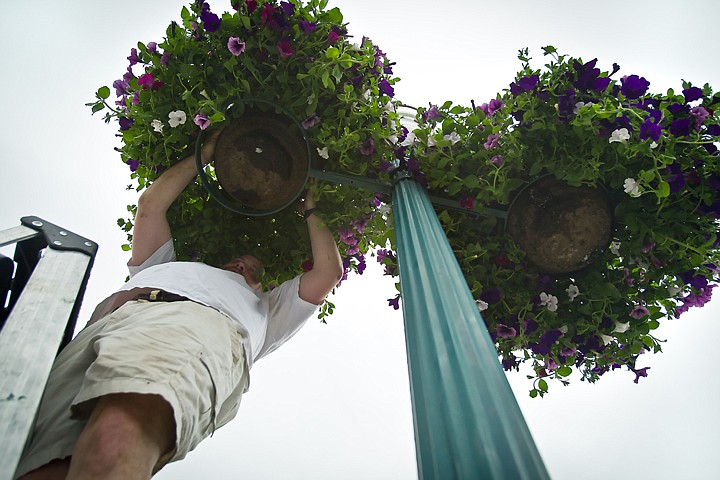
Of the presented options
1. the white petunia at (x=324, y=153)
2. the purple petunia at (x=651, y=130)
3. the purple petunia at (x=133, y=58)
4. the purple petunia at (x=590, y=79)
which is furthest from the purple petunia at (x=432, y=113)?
the purple petunia at (x=133, y=58)

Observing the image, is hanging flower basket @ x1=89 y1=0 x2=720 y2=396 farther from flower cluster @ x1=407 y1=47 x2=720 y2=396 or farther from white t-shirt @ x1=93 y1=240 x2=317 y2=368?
white t-shirt @ x1=93 y1=240 x2=317 y2=368

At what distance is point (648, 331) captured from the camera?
245cm

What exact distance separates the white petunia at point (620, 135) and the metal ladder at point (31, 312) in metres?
2.15

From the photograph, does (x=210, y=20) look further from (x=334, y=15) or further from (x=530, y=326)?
(x=530, y=326)

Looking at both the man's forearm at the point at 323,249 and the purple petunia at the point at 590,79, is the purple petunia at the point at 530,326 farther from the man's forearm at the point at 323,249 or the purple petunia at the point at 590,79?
the purple petunia at the point at 590,79

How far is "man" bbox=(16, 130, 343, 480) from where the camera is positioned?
133 centimetres

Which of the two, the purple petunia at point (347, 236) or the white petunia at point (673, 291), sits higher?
the purple petunia at point (347, 236)

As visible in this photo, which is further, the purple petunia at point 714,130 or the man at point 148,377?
the purple petunia at point 714,130

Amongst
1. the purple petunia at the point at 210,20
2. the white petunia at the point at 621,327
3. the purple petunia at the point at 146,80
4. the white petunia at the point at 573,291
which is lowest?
the white petunia at the point at 621,327

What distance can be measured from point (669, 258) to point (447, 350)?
5.58ft

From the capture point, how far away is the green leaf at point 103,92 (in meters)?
2.40

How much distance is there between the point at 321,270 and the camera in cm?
259

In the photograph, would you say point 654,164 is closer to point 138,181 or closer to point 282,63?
point 282,63

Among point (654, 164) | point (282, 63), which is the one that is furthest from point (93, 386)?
point (654, 164)
